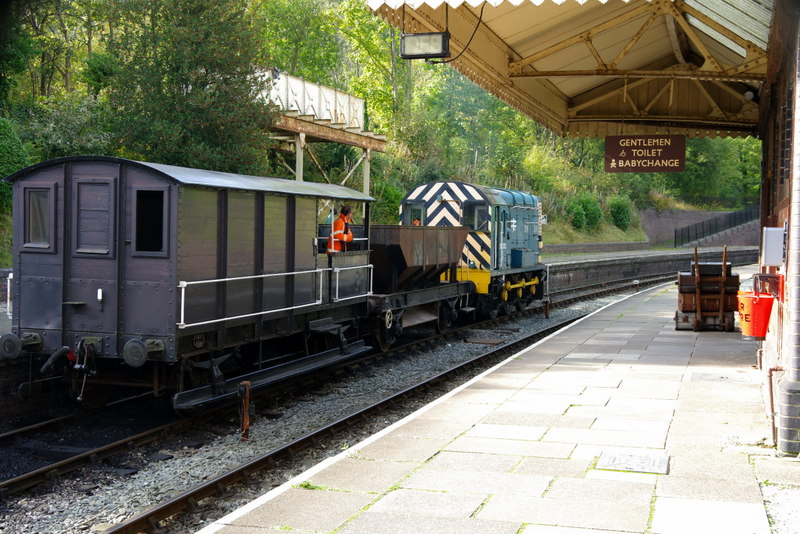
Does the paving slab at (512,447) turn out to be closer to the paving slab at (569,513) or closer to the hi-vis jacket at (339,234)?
the paving slab at (569,513)

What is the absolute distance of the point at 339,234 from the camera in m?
13.6

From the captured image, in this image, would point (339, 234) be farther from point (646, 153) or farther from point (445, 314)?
point (646, 153)

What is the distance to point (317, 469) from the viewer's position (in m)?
7.34

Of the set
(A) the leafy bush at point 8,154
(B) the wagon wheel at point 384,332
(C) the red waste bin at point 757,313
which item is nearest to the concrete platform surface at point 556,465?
(C) the red waste bin at point 757,313

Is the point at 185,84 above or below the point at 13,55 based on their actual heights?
below

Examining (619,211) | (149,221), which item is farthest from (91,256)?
(619,211)

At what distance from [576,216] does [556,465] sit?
4312cm

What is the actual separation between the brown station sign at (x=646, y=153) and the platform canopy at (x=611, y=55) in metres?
0.90

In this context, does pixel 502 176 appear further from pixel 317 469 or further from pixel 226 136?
pixel 317 469

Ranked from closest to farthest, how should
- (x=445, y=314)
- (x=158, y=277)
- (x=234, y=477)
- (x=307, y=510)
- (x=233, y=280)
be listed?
(x=307, y=510)
(x=234, y=477)
(x=158, y=277)
(x=233, y=280)
(x=445, y=314)

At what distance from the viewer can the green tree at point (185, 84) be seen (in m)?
18.1

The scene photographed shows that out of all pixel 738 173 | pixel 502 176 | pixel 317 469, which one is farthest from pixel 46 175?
pixel 738 173

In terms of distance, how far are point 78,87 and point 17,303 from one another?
2490cm

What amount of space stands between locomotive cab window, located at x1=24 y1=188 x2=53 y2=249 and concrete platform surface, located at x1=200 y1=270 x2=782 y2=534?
4939 millimetres
